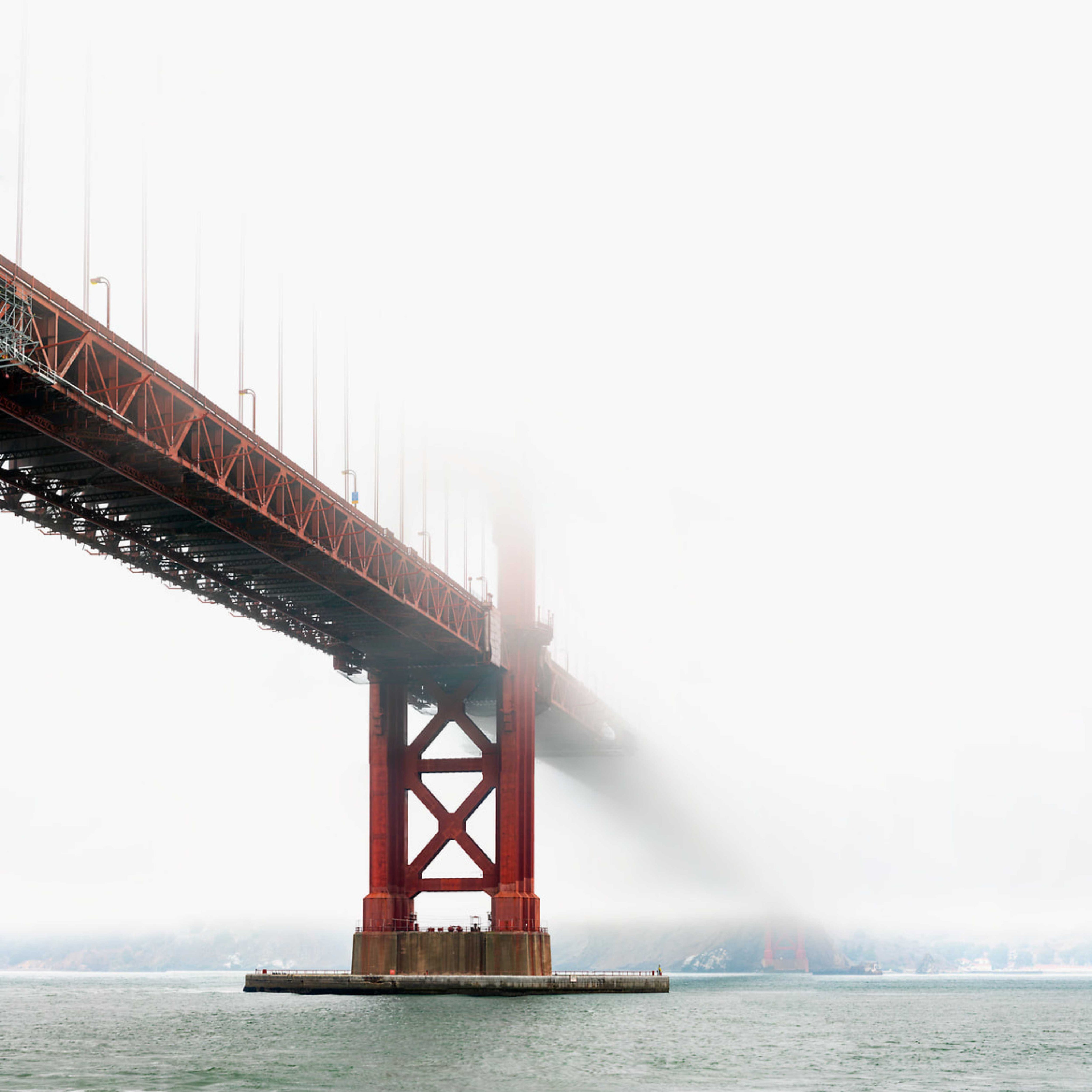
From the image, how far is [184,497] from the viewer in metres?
39.3

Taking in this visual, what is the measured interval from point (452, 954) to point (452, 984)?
5.32 ft

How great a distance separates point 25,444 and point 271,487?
26.2ft

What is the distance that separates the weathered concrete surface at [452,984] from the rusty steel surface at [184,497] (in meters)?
12.0

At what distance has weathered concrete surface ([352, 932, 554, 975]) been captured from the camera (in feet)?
192

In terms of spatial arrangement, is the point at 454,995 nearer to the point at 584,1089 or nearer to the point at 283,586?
the point at 283,586

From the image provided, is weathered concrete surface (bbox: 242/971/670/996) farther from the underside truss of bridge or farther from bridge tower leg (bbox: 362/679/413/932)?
the underside truss of bridge

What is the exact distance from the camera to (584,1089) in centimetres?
3066

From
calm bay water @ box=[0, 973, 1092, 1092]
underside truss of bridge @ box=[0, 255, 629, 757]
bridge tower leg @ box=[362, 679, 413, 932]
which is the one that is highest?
underside truss of bridge @ box=[0, 255, 629, 757]

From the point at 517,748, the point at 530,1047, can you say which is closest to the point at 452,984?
the point at 517,748

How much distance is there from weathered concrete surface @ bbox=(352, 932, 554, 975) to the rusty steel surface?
10.9 m

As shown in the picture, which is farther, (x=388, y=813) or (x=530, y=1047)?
(x=388, y=813)

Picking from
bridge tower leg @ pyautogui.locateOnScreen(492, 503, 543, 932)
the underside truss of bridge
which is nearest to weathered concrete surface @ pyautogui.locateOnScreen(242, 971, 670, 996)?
bridge tower leg @ pyautogui.locateOnScreen(492, 503, 543, 932)

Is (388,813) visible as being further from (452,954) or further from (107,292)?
(107,292)

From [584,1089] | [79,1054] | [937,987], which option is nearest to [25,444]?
[79,1054]
